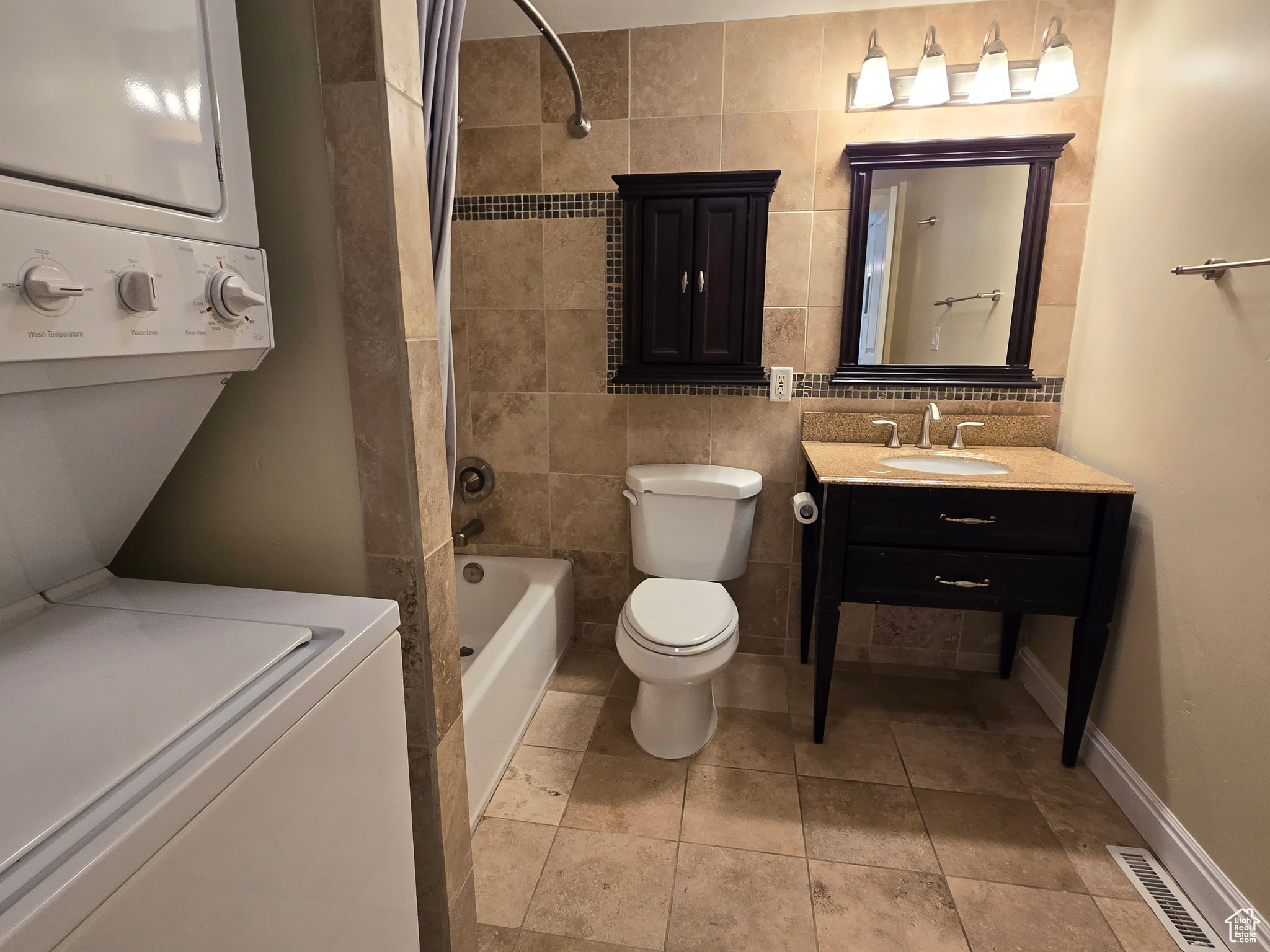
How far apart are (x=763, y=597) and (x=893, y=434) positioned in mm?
728

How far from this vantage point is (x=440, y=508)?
3.34 ft

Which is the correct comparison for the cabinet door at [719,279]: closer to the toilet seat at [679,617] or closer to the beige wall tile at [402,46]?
the toilet seat at [679,617]

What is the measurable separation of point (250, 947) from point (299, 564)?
0.54 meters

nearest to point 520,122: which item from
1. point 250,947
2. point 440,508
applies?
point 440,508

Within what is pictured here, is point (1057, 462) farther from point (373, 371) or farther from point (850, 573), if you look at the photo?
point (373, 371)

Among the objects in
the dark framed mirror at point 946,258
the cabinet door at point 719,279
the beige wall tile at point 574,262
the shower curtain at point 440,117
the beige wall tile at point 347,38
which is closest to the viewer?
the beige wall tile at point 347,38

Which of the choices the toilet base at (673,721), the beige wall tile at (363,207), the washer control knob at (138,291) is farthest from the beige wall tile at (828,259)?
the washer control knob at (138,291)

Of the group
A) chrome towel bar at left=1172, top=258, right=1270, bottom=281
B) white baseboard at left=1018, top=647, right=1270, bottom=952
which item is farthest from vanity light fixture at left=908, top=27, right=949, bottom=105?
white baseboard at left=1018, top=647, right=1270, bottom=952

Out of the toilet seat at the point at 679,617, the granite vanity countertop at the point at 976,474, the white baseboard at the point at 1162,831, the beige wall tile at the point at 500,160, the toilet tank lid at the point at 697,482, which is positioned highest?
the beige wall tile at the point at 500,160

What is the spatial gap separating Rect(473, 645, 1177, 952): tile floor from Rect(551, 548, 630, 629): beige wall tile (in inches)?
15.4

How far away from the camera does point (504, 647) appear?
6.18 ft

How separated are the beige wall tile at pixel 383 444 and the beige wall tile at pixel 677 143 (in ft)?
5.10

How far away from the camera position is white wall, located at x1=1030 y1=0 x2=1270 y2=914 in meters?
1.33

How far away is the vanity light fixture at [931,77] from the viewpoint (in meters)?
1.90
